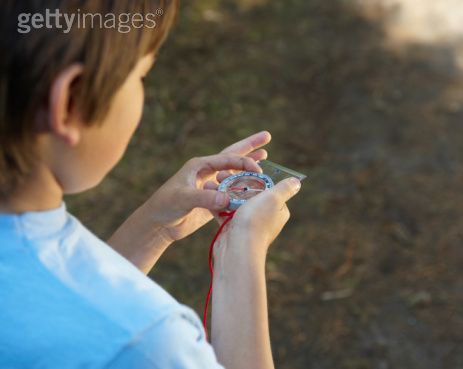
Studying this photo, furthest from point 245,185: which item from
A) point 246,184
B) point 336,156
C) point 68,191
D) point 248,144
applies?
point 336,156

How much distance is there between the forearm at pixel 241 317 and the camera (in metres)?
1.17

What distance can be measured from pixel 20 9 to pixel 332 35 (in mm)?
3629

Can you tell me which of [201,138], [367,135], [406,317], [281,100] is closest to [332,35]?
[281,100]

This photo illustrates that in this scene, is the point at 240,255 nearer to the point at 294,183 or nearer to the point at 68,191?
the point at 294,183

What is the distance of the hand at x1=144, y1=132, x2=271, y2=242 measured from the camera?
4.59 feet

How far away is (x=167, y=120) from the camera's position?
366 cm

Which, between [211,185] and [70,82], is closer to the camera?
[70,82]

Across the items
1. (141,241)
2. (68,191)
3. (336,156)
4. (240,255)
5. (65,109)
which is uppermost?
(65,109)

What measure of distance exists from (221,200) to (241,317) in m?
0.28

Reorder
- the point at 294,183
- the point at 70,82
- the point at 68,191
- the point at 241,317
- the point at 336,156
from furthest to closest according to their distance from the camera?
the point at 336,156 < the point at 294,183 < the point at 241,317 < the point at 68,191 < the point at 70,82

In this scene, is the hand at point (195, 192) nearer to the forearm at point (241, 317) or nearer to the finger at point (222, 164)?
the finger at point (222, 164)

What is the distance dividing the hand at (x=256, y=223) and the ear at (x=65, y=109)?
1.49ft

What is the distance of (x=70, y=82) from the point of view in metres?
0.88

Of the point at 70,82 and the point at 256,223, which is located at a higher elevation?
the point at 70,82
